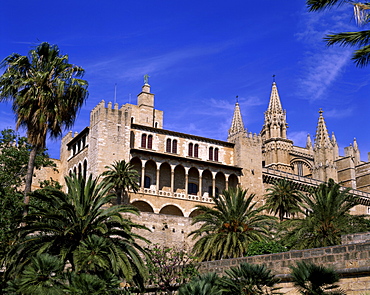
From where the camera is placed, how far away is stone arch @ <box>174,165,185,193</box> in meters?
45.3

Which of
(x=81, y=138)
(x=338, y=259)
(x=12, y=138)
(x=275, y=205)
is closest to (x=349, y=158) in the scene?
(x=275, y=205)

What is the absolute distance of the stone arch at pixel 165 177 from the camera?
44375 millimetres

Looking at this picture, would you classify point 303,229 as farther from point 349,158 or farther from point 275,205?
point 349,158

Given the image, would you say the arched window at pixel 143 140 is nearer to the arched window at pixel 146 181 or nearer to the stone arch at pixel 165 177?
the stone arch at pixel 165 177

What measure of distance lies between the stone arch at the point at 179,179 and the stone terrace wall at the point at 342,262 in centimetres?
2957

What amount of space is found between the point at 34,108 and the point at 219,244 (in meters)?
12.4

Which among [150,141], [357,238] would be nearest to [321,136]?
[150,141]

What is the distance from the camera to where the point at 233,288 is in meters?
13.1

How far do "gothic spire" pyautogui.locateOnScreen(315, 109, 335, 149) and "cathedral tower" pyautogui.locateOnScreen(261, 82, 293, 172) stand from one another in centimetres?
350

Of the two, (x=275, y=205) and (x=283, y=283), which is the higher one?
(x=275, y=205)

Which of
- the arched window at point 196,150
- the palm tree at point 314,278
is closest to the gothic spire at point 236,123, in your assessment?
the arched window at point 196,150

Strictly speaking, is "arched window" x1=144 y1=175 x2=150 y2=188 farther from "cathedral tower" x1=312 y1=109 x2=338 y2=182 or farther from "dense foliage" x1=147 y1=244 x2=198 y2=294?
"cathedral tower" x1=312 y1=109 x2=338 y2=182

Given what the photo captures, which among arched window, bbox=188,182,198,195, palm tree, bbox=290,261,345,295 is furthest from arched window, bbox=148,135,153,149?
palm tree, bbox=290,261,345,295

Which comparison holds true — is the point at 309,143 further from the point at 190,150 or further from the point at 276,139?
the point at 190,150
